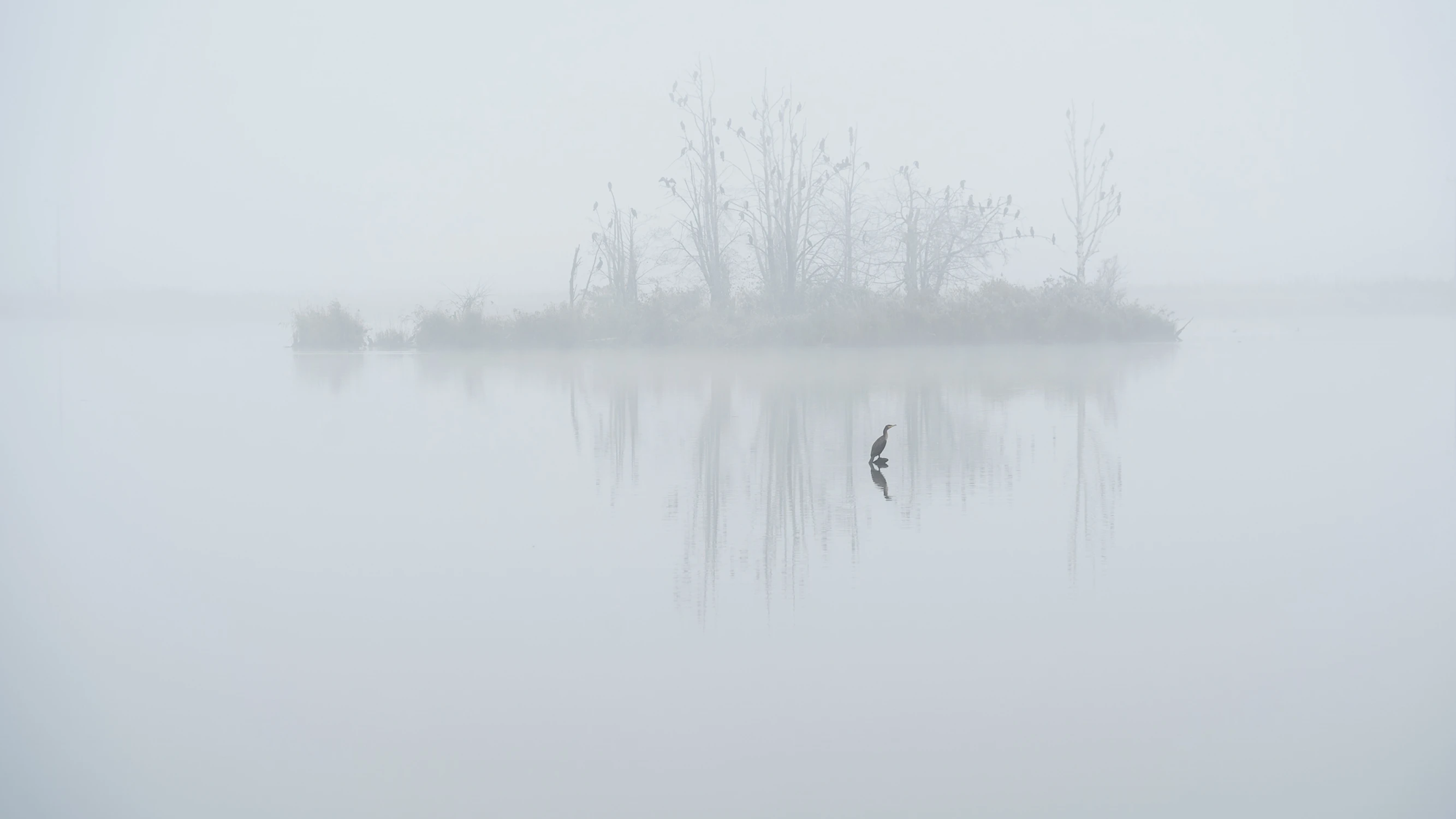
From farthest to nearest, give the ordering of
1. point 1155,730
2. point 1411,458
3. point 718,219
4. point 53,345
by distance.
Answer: point 53,345
point 718,219
point 1411,458
point 1155,730

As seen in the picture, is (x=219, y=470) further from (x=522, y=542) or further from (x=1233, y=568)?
(x=1233, y=568)

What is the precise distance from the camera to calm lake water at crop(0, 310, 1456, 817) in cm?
346

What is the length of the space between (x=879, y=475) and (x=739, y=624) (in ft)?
12.3

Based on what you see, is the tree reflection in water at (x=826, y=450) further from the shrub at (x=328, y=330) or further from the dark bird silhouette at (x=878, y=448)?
the shrub at (x=328, y=330)

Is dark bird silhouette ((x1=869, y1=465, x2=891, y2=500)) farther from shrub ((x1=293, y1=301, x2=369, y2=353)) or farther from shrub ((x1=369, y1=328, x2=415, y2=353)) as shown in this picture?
shrub ((x1=369, y1=328, x2=415, y2=353))

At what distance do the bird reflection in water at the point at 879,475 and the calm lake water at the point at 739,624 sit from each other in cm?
9

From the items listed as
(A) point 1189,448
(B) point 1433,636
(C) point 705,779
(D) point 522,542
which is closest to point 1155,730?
(C) point 705,779

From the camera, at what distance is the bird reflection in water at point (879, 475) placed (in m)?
7.76

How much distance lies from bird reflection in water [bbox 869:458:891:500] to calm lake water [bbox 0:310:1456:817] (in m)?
0.09

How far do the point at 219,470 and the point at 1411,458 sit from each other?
8576mm

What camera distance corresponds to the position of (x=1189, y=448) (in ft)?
31.2

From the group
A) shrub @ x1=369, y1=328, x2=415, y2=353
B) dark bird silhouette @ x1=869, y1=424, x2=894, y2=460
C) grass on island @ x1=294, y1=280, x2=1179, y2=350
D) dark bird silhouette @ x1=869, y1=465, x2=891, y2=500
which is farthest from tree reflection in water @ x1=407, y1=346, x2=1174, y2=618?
shrub @ x1=369, y1=328, x2=415, y2=353

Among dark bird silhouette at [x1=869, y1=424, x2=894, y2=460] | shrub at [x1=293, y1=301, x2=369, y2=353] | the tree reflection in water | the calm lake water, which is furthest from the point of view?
shrub at [x1=293, y1=301, x2=369, y2=353]

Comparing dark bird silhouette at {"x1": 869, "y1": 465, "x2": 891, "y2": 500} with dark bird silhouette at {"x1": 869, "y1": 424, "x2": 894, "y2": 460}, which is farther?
dark bird silhouette at {"x1": 869, "y1": 424, "x2": 894, "y2": 460}
